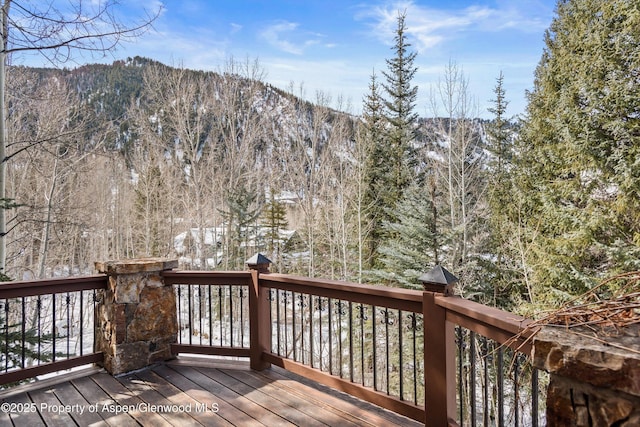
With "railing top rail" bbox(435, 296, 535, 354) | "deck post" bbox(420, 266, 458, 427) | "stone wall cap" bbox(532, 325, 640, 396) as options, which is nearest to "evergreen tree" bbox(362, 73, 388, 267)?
"deck post" bbox(420, 266, 458, 427)

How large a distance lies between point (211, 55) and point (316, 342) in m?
12.9

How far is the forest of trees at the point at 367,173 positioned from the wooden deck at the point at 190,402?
6499 mm

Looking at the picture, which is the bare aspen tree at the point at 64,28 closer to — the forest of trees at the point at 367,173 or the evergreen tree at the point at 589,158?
the forest of trees at the point at 367,173

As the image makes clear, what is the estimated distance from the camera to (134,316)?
3420 millimetres

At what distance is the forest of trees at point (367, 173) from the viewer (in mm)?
9016

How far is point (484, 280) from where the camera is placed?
12.0 meters

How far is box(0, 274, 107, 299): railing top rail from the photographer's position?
2984mm

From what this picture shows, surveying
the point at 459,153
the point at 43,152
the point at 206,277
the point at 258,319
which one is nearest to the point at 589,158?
the point at 459,153

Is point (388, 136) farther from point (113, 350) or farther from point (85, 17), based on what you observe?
point (113, 350)

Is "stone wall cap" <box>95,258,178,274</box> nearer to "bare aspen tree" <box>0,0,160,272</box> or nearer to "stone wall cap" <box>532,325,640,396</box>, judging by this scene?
"bare aspen tree" <box>0,0,160,272</box>

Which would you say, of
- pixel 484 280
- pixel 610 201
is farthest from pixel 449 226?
pixel 610 201

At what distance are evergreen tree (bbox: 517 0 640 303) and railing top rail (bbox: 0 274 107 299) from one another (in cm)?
1023

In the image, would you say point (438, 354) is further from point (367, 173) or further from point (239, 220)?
point (239, 220)

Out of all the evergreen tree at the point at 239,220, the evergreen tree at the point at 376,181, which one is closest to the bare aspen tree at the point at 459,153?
the evergreen tree at the point at 376,181
